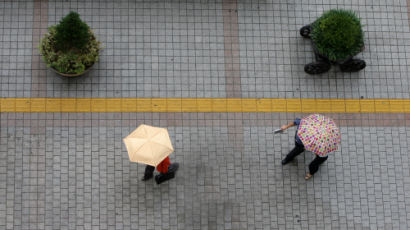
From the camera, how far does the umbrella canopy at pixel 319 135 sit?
9.45 meters

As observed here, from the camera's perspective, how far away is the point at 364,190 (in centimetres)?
1109

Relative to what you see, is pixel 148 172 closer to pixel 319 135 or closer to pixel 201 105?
pixel 201 105

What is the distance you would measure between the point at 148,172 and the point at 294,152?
3331 mm

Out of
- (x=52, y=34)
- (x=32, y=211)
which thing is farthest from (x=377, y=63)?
(x=32, y=211)

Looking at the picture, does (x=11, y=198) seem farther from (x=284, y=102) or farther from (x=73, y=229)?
(x=284, y=102)

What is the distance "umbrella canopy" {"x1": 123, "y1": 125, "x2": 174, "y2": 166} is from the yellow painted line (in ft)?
5.27

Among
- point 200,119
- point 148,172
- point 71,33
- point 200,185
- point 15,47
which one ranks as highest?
point 71,33

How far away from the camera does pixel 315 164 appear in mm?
10680

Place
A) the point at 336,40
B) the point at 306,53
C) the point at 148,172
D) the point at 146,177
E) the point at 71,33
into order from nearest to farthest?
the point at 71,33
the point at 148,172
the point at 146,177
the point at 336,40
the point at 306,53

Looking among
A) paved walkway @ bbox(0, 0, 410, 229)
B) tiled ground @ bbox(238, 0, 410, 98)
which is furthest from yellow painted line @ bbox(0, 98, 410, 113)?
tiled ground @ bbox(238, 0, 410, 98)

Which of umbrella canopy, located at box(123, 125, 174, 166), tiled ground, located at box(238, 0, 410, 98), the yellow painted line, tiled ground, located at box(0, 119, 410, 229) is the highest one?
tiled ground, located at box(238, 0, 410, 98)

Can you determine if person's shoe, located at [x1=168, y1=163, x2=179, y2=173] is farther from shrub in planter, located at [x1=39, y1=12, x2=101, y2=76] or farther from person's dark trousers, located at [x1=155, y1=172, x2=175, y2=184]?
shrub in planter, located at [x1=39, y1=12, x2=101, y2=76]

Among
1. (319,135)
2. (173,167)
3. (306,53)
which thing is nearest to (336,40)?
(306,53)

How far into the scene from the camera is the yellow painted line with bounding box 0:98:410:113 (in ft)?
Answer: 36.1
